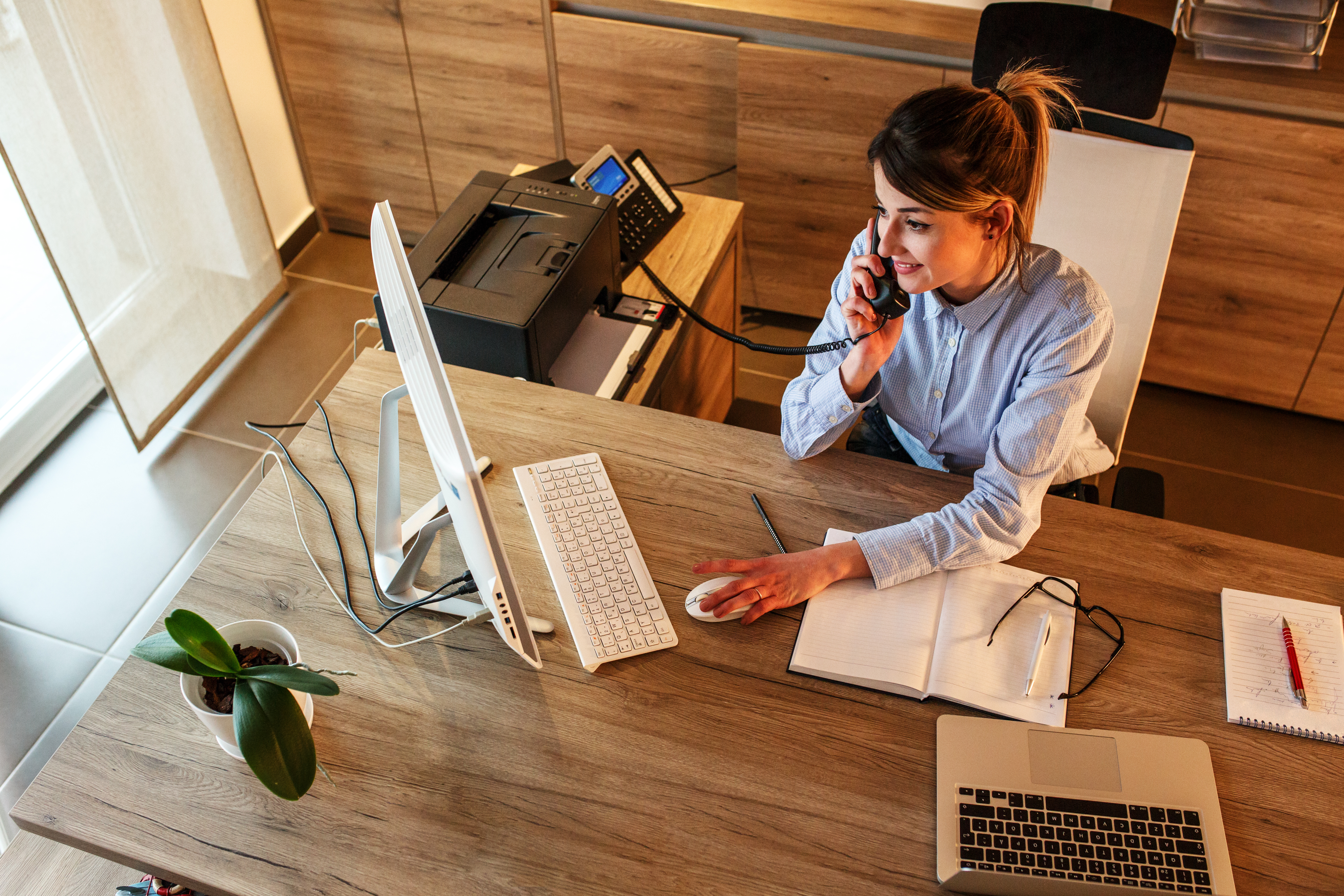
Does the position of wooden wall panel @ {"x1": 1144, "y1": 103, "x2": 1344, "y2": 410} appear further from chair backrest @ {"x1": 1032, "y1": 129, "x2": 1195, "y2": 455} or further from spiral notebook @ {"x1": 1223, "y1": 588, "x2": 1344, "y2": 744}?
spiral notebook @ {"x1": 1223, "y1": 588, "x2": 1344, "y2": 744}

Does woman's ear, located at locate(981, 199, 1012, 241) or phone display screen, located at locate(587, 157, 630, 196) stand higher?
woman's ear, located at locate(981, 199, 1012, 241)

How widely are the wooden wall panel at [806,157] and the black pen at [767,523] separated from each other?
4.57 feet

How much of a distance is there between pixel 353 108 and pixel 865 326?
2.22 meters

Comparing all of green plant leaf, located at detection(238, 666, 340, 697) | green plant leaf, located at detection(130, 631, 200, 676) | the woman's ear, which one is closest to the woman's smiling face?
the woman's ear

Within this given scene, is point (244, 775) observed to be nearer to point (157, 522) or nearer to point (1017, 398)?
point (1017, 398)

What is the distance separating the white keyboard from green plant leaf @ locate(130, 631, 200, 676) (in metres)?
0.47

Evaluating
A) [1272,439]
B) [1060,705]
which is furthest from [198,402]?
[1272,439]

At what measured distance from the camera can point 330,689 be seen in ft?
3.45

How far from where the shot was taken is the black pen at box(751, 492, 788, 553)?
4.71 feet

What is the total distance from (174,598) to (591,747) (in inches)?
24.9

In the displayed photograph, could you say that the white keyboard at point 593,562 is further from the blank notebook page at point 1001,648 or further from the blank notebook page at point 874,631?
the blank notebook page at point 1001,648

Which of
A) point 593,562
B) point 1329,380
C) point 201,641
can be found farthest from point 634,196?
point 1329,380

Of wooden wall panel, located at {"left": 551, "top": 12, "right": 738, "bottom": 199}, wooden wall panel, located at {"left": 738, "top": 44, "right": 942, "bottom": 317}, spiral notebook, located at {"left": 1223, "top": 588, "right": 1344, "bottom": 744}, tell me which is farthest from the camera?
wooden wall panel, located at {"left": 551, "top": 12, "right": 738, "bottom": 199}

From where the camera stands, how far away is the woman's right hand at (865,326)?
60.6 inches
